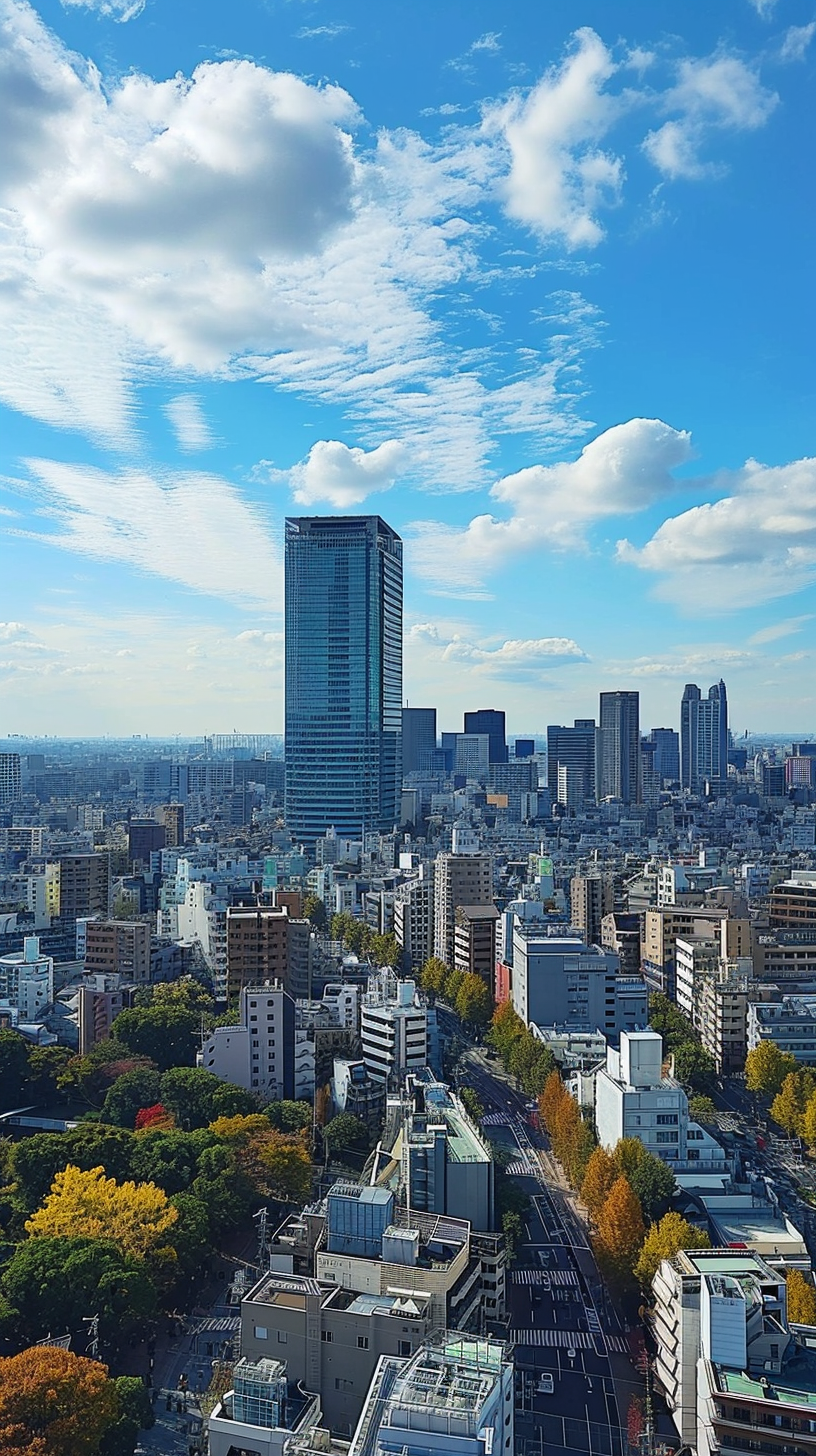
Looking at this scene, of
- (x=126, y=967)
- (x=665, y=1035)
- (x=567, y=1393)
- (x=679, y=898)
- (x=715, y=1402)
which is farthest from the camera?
(x=679, y=898)

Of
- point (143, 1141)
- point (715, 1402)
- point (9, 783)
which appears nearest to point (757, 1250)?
point (715, 1402)

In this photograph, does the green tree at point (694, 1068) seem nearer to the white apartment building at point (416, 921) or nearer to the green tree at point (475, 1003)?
the green tree at point (475, 1003)

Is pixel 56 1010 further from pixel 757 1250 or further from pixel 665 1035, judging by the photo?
pixel 757 1250

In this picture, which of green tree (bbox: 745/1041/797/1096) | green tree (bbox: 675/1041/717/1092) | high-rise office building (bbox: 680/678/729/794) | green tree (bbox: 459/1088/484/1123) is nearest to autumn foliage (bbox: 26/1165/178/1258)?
green tree (bbox: 459/1088/484/1123)

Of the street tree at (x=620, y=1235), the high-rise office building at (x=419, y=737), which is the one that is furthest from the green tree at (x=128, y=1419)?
the high-rise office building at (x=419, y=737)

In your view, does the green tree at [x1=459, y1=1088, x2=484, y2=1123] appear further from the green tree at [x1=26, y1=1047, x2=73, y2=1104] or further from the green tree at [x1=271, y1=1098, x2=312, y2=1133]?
the green tree at [x1=26, y1=1047, x2=73, y2=1104]

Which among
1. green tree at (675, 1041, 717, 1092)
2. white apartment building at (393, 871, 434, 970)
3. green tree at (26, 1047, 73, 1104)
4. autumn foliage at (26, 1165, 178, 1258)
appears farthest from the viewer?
white apartment building at (393, 871, 434, 970)
